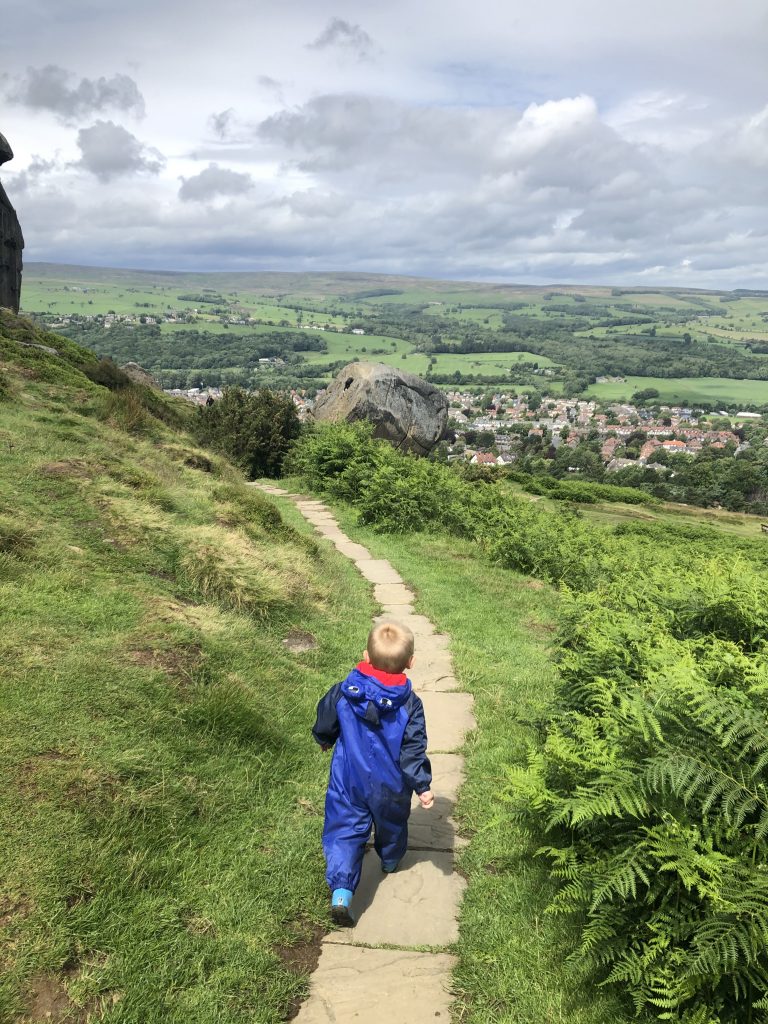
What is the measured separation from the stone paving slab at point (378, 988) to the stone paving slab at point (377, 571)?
6253mm

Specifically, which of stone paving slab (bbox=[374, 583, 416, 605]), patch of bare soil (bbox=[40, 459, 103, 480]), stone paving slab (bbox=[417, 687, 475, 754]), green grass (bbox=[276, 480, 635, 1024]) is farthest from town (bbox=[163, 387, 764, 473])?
stone paving slab (bbox=[417, 687, 475, 754])

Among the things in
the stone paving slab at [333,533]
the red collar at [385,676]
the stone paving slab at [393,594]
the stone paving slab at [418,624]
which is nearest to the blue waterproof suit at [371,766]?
the red collar at [385,676]

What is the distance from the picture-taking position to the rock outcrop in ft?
101

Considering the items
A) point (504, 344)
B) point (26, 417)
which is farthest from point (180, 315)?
point (26, 417)

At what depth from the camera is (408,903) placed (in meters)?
3.32

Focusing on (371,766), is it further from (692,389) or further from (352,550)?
(692,389)

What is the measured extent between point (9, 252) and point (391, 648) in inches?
1423

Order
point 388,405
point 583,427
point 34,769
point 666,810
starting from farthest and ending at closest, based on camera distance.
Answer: point 583,427 < point 388,405 < point 34,769 < point 666,810

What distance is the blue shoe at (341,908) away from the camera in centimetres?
311

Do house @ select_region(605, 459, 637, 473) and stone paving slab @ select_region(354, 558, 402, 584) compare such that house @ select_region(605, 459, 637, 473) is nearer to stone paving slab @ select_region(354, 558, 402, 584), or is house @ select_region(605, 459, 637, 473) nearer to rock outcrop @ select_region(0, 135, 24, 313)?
rock outcrop @ select_region(0, 135, 24, 313)

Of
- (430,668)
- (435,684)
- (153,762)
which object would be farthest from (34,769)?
(430,668)

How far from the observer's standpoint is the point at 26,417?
35.5 feet

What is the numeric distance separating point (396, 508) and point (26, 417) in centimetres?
675

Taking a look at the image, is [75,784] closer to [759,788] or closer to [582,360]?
[759,788]
